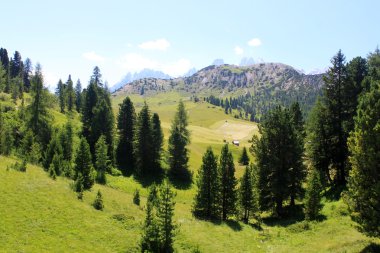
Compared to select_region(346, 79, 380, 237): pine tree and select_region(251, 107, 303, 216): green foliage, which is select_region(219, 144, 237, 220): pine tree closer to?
select_region(251, 107, 303, 216): green foliage

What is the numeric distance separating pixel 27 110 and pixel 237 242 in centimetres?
5426

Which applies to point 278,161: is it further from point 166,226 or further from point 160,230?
point 160,230

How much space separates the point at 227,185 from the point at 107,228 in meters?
17.6

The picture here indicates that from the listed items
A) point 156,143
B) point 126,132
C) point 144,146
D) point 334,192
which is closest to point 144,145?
point 144,146

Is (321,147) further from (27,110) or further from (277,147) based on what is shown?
(27,110)

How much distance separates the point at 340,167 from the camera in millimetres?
Answer: 47500

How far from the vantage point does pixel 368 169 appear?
25656mm

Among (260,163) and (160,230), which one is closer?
(160,230)

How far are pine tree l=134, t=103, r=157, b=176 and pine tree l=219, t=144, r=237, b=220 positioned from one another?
3343cm

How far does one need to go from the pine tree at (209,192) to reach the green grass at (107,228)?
2.80m

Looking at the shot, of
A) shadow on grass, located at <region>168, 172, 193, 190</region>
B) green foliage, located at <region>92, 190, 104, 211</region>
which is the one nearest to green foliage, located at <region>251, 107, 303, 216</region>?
green foliage, located at <region>92, 190, 104, 211</region>

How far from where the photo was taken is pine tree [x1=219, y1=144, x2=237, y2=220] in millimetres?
44938

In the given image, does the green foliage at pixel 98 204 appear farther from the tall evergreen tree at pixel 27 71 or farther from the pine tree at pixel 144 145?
the tall evergreen tree at pixel 27 71

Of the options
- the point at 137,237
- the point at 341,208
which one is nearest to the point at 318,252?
the point at 341,208
